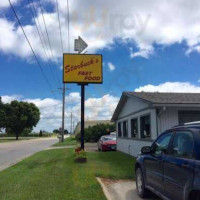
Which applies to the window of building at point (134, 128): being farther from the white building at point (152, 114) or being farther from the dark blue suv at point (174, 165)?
the dark blue suv at point (174, 165)

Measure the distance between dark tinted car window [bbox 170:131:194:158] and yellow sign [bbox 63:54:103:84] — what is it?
12.5 metres

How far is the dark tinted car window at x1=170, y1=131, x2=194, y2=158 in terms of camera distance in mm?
4828

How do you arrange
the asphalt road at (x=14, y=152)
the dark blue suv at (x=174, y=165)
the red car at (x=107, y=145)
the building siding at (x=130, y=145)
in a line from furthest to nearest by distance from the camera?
the red car at (x=107, y=145)
the asphalt road at (x=14, y=152)
the building siding at (x=130, y=145)
the dark blue suv at (x=174, y=165)

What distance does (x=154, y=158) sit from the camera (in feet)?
20.9

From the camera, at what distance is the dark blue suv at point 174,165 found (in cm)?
452

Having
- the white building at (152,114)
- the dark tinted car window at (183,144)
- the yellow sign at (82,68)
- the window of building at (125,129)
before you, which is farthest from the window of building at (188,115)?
the dark tinted car window at (183,144)

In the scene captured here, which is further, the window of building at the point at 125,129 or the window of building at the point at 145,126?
the window of building at the point at 125,129

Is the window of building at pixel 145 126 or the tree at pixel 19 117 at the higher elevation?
the tree at pixel 19 117

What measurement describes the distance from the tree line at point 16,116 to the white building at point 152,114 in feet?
170

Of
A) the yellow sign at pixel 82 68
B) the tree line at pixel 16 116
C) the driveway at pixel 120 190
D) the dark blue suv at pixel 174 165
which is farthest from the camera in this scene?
the tree line at pixel 16 116

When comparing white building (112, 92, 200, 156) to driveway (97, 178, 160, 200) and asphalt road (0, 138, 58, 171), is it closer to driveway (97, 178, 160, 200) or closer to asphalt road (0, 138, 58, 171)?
driveway (97, 178, 160, 200)

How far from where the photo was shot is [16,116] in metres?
68.9

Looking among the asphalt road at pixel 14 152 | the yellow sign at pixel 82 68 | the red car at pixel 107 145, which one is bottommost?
the asphalt road at pixel 14 152

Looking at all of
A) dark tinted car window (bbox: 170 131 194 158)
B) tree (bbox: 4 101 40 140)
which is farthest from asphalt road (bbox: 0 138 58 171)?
tree (bbox: 4 101 40 140)
